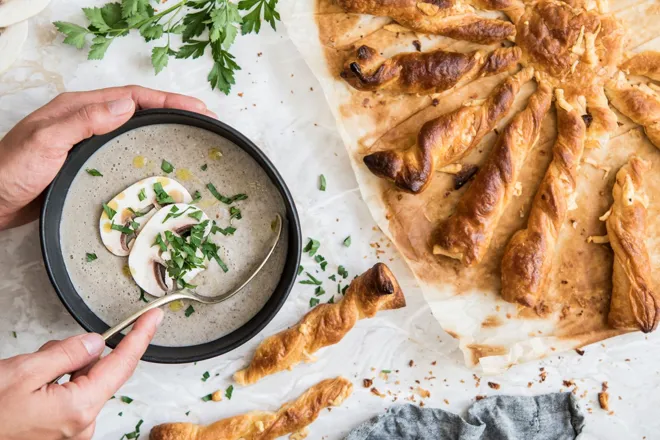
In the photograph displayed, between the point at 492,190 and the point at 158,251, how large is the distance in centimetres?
174

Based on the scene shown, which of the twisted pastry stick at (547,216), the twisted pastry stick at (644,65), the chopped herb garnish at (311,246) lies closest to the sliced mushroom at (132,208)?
the chopped herb garnish at (311,246)

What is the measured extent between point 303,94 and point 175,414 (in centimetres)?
191

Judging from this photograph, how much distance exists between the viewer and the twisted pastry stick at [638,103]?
3.55 m

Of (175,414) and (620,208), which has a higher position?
(620,208)

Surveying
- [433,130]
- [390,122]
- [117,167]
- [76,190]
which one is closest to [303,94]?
[390,122]

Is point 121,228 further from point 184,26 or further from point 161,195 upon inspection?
point 184,26

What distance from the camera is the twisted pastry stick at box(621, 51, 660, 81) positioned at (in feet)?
11.7

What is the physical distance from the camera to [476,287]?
369 centimetres

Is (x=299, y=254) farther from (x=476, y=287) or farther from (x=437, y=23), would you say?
(x=437, y=23)

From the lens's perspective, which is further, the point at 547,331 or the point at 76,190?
the point at 547,331

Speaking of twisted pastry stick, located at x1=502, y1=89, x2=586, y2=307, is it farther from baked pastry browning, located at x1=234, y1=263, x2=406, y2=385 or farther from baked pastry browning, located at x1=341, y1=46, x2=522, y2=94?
baked pastry browning, located at x1=234, y1=263, x2=406, y2=385

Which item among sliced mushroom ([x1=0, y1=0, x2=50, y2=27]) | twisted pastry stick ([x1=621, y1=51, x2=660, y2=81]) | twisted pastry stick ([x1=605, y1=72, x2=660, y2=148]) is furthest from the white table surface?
twisted pastry stick ([x1=621, y1=51, x2=660, y2=81])

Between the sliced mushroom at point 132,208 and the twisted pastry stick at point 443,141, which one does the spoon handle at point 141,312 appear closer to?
the sliced mushroom at point 132,208

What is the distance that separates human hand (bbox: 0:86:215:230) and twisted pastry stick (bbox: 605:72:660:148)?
2.40 metres
